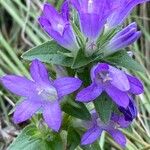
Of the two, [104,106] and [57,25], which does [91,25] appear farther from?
[104,106]

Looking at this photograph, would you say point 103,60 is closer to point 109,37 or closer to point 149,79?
point 109,37

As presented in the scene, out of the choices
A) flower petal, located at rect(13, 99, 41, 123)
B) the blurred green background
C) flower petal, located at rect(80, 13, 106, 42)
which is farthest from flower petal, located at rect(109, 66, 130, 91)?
the blurred green background

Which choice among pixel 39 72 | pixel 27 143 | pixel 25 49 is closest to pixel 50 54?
pixel 39 72

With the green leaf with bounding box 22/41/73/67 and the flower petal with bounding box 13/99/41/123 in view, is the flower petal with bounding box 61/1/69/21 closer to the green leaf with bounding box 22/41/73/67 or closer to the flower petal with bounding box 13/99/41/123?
the green leaf with bounding box 22/41/73/67

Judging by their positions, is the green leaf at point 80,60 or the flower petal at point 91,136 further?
the flower petal at point 91,136

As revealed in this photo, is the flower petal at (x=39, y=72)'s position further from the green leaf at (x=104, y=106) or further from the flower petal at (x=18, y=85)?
the green leaf at (x=104, y=106)

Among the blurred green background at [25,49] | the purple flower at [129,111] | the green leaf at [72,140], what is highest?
the purple flower at [129,111]

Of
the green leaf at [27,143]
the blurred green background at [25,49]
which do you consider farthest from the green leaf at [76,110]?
the blurred green background at [25,49]
